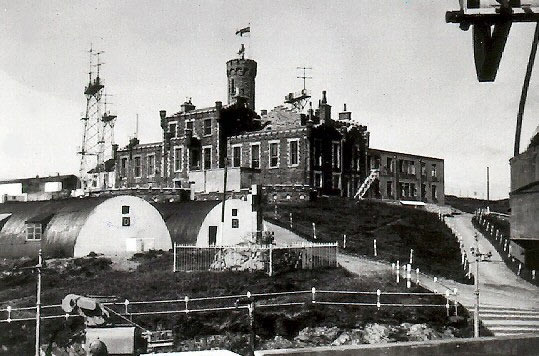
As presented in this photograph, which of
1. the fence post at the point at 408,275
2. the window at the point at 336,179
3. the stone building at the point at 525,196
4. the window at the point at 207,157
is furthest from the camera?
the window at the point at 207,157

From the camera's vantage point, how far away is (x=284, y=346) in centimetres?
543

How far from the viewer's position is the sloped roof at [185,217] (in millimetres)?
7336

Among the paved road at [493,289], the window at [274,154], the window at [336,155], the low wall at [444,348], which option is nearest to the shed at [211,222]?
the paved road at [493,289]

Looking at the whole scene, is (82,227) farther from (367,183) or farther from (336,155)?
(336,155)

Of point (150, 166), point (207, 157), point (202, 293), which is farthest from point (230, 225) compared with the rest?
point (207, 157)

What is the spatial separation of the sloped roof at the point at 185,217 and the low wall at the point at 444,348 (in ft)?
14.8

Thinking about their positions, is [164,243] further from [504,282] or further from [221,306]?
[504,282]

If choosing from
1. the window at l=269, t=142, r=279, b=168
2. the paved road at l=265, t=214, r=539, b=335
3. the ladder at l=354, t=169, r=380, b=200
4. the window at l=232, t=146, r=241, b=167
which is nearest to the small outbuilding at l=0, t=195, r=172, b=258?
the paved road at l=265, t=214, r=539, b=335

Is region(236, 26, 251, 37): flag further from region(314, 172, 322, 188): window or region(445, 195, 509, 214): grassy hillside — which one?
region(314, 172, 322, 188): window

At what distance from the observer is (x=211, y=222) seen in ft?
26.1

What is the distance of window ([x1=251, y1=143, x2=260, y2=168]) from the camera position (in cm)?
1082

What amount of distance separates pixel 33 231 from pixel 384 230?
4.11m

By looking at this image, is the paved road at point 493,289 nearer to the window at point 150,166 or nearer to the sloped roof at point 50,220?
the sloped roof at point 50,220

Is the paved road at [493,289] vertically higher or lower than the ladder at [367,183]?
lower
